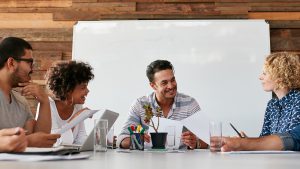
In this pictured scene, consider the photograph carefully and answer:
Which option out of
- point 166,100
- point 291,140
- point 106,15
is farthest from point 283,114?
point 106,15

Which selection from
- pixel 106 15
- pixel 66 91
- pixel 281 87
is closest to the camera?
pixel 281 87

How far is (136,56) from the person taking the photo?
4.04 metres

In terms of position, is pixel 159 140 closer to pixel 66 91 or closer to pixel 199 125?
pixel 199 125

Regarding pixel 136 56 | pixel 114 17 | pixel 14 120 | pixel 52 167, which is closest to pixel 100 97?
pixel 136 56

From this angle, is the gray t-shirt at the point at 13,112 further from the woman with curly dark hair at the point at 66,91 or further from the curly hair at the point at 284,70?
the curly hair at the point at 284,70

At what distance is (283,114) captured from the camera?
2.21 meters

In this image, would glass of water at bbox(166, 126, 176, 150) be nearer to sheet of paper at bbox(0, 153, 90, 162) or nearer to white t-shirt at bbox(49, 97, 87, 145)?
white t-shirt at bbox(49, 97, 87, 145)

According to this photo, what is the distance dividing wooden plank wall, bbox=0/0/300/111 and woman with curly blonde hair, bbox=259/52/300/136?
172cm

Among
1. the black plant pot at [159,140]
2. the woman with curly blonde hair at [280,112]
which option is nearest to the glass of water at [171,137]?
the black plant pot at [159,140]

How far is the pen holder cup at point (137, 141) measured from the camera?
6.70 feet

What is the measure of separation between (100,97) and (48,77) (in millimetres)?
1133

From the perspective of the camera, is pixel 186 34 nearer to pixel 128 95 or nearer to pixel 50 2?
pixel 128 95

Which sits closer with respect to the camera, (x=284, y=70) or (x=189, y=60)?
(x=284, y=70)

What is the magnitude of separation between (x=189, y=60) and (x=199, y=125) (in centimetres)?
199
